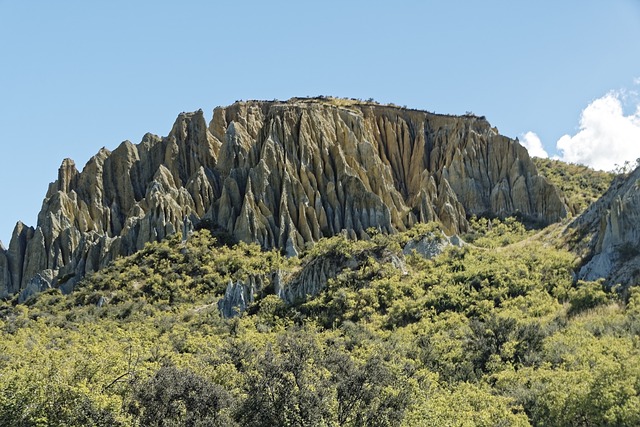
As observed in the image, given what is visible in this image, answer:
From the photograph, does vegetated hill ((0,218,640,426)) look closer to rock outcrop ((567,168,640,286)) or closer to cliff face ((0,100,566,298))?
rock outcrop ((567,168,640,286))

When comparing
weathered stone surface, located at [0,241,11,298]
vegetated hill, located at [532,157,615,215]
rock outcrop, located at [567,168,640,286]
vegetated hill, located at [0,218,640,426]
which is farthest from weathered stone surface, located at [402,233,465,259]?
weathered stone surface, located at [0,241,11,298]

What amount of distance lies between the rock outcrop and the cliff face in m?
22.2

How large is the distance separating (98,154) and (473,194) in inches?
1881

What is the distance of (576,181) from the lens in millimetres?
93688

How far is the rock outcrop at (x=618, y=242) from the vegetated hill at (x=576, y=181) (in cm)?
2568

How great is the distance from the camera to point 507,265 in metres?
55.6

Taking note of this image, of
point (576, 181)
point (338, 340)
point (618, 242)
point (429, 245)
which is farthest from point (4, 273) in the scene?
point (576, 181)

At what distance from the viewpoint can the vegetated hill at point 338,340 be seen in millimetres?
25188

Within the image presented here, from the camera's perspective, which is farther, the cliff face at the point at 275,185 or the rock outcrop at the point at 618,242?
the cliff face at the point at 275,185

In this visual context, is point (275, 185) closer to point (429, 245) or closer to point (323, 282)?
point (323, 282)

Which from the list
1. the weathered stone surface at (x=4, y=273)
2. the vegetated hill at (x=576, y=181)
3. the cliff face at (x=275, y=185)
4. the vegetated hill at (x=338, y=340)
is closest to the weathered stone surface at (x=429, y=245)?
the vegetated hill at (x=338, y=340)

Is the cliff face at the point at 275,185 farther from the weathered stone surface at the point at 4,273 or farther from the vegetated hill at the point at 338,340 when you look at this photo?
the vegetated hill at the point at 338,340

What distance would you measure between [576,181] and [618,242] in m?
46.9

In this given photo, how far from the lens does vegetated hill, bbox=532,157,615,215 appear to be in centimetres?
8131
